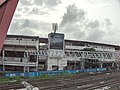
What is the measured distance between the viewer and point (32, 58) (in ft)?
192

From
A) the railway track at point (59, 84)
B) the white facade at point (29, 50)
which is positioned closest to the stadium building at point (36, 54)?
the white facade at point (29, 50)

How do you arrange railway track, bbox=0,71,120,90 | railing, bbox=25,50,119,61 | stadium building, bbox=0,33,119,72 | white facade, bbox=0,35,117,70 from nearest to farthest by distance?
railway track, bbox=0,71,120,90 < railing, bbox=25,50,119,61 < stadium building, bbox=0,33,119,72 < white facade, bbox=0,35,117,70

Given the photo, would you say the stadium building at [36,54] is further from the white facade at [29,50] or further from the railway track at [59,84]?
the railway track at [59,84]

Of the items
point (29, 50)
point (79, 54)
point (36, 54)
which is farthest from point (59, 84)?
point (79, 54)

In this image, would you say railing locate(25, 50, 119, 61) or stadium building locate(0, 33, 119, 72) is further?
stadium building locate(0, 33, 119, 72)

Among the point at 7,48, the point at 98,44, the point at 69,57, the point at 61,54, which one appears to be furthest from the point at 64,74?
the point at 98,44

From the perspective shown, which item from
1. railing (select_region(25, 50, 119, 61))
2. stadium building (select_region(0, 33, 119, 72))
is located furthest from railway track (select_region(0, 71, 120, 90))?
stadium building (select_region(0, 33, 119, 72))

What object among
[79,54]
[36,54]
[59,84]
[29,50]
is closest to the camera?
[59,84]

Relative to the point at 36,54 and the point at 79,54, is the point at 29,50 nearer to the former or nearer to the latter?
the point at 36,54

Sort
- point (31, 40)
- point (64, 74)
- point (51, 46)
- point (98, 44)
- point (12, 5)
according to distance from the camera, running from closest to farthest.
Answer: point (12, 5) → point (64, 74) → point (51, 46) → point (31, 40) → point (98, 44)

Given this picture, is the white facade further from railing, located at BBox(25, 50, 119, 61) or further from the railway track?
the railway track

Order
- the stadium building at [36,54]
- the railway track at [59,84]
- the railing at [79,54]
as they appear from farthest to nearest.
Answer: the stadium building at [36,54] → the railing at [79,54] → the railway track at [59,84]

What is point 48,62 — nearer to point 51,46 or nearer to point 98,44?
point 51,46

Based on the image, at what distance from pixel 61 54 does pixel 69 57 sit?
503 cm
